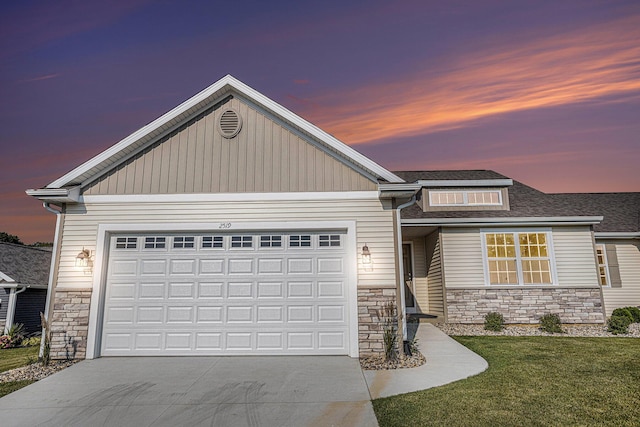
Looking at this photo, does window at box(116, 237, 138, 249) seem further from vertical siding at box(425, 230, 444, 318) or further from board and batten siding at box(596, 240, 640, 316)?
board and batten siding at box(596, 240, 640, 316)

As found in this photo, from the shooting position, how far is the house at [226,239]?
8203 mm

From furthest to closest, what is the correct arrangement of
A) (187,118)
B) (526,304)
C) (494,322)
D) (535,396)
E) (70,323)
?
(526,304), (494,322), (187,118), (70,323), (535,396)

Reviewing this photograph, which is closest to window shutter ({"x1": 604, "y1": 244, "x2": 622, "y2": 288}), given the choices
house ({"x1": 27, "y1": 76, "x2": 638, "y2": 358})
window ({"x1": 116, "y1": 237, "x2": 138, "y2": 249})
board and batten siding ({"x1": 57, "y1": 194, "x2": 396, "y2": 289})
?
house ({"x1": 27, "y1": 76, "x2": 638, "y2": 358})

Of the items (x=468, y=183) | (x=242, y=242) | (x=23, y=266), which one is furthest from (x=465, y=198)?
(x=23, y=266)

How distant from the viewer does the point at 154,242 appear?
878 centimetres

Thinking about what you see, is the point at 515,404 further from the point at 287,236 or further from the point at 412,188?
the point at 287,236

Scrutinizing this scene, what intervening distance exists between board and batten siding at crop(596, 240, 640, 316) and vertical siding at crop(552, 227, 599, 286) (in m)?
2.34

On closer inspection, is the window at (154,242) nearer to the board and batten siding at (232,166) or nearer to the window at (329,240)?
the board and batten siding at (232,166)

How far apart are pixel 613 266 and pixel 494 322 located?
6.54 m

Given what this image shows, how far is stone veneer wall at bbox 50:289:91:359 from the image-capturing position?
26.6 feet

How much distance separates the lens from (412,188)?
8047mm

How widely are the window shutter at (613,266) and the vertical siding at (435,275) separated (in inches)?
281

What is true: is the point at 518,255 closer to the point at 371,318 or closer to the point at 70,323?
the point at 371,318

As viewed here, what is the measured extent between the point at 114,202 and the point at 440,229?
1039 centimetres
